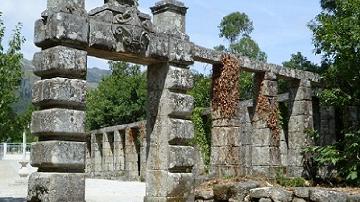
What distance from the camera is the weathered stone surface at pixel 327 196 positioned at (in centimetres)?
853

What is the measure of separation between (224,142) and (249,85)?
1952 centimetres

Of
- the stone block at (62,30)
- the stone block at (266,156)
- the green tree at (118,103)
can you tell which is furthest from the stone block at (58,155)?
the green tree at (118,103)

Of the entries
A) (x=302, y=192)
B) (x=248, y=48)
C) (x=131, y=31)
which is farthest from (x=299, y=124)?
(x=248, y=48)

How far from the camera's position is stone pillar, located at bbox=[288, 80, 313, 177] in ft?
47.8

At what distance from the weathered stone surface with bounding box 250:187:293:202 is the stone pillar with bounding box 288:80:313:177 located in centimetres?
537

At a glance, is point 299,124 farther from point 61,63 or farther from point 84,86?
point 61,63

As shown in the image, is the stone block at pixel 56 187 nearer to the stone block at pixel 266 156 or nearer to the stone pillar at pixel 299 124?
the stone block at pixel 266 156

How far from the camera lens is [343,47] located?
41.8 feet

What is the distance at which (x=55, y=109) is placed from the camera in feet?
23.9

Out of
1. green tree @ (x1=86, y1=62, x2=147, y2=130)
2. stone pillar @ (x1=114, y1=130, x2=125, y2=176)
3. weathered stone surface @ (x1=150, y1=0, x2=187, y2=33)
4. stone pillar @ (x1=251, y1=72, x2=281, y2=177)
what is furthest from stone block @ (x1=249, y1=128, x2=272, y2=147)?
green tree @ (x1=86, y1=62, x2=147, y2=130)

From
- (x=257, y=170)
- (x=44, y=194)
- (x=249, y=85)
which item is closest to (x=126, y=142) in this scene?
(x=249, y=85)

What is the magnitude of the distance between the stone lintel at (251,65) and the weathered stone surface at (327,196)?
4094mm

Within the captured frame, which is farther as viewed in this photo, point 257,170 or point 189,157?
point 257,170

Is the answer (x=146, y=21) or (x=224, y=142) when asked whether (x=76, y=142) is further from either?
(x=224, y=142)
